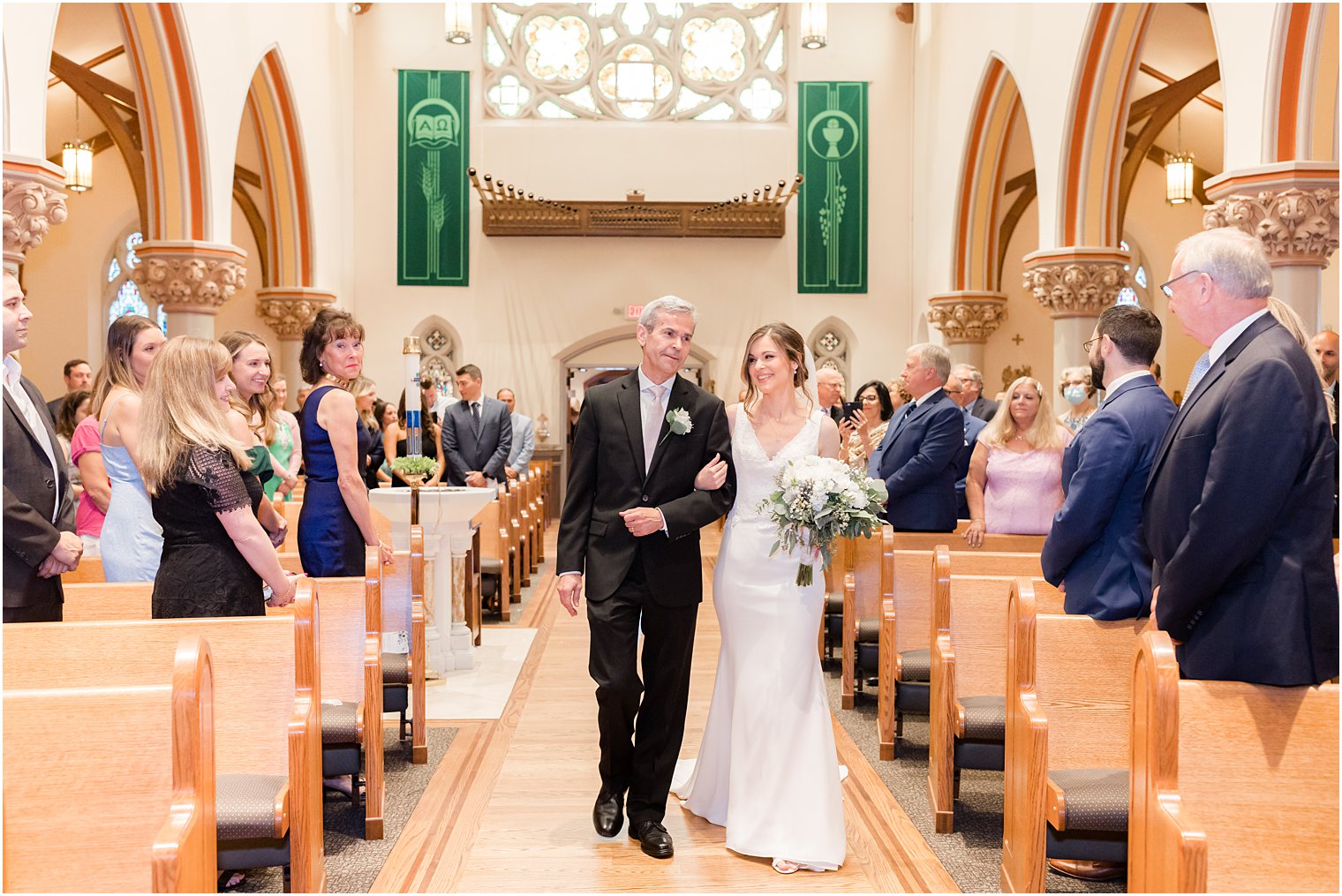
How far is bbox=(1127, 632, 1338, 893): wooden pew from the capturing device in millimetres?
2297

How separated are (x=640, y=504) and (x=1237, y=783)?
186 centimetres

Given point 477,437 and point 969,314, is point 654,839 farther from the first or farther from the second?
point 969,314

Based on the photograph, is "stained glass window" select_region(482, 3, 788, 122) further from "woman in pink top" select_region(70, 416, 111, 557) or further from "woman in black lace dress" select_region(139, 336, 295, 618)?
"woman in black lace dress" select_region(139, 336, 295, 618)

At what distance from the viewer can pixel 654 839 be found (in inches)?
142

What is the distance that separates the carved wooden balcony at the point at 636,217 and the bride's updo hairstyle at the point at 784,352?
11.8 meters

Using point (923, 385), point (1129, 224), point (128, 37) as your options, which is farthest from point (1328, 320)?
point (128, 37)

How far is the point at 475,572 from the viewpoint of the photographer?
7.17 m

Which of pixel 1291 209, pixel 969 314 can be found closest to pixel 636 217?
pixel 969 314

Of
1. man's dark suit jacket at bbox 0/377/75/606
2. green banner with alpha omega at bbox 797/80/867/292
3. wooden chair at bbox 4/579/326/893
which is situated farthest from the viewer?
green banner with alpha omega at bbox 797/80/867/292

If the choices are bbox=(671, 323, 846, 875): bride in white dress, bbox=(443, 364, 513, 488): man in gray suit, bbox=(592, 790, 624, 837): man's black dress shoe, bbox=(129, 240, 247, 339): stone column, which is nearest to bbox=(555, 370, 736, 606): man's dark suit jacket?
bbox=(671, 323, 846, 875): bride in white dress

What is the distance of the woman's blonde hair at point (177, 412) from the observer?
322 cm

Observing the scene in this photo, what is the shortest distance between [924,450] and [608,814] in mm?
2777

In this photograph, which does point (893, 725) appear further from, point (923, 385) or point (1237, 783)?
point (1237, 783)

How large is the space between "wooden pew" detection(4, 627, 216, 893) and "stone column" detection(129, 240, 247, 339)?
8.62m
